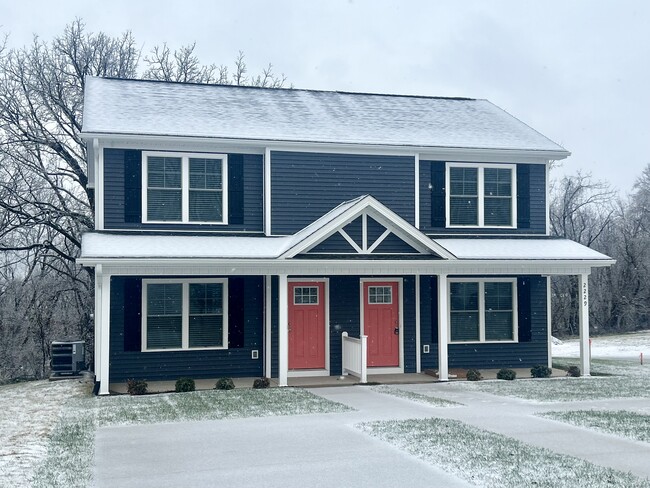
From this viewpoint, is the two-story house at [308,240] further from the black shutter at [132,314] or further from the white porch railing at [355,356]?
the white porch railing at [355,356]

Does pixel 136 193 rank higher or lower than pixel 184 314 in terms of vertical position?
higher

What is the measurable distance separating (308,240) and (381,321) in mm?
3642

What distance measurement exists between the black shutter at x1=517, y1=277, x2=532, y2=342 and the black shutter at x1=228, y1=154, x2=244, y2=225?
7.33 meters

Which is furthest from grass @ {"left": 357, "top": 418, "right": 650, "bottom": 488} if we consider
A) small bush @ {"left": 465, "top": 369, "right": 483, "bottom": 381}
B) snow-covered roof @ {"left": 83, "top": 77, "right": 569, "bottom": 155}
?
snow-covered roof @ {"left": 83, "top": 77, "right": 569, "bottom": 155}

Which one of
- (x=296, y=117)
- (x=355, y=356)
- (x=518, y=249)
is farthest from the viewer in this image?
(x=296, y=117)

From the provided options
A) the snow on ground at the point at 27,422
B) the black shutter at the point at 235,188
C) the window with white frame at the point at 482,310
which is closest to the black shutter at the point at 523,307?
the window with white frame at the point at 482,310

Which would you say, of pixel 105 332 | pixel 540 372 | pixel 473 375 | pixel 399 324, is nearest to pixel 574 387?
pixel 540 372

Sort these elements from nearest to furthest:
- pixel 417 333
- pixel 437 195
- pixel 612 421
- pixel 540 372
→ pixel 612 421
pixel 540 372
pixel 417 333
pixel 437 195

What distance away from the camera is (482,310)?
19.4 meters

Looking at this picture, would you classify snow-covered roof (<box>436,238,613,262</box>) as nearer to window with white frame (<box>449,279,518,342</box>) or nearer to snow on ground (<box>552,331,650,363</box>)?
window with white frame (<box>449,279,518,342</box>)

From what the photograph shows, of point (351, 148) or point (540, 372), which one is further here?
point (351, 148)

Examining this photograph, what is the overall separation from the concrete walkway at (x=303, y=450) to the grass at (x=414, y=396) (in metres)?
0.50

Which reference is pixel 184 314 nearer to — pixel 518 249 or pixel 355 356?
pixel 355 356

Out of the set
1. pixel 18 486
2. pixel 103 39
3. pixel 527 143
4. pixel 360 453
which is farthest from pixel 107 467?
pixel 103 39
